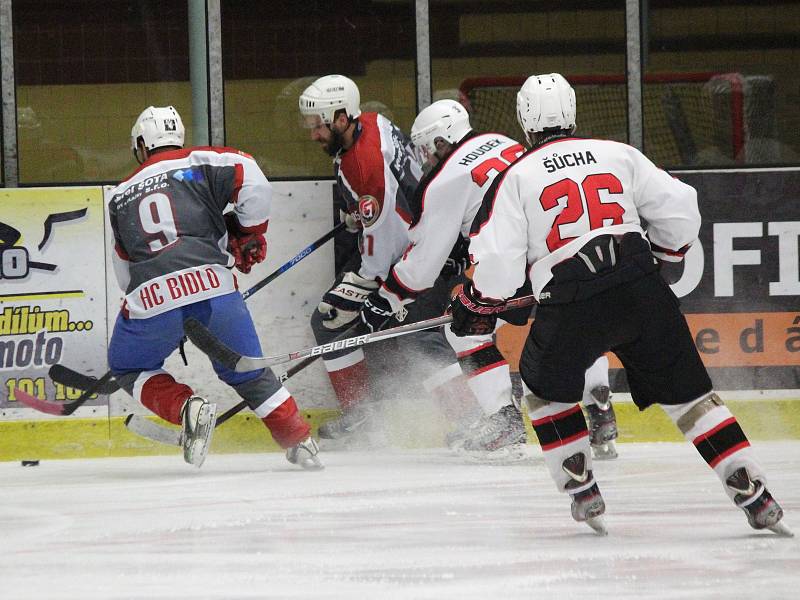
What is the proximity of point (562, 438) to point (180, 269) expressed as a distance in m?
1.64

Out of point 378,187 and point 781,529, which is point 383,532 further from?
point 378,187

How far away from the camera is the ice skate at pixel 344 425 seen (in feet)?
16.6

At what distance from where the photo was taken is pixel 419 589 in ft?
9.11

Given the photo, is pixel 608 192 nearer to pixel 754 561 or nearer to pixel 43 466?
pixel 754 561

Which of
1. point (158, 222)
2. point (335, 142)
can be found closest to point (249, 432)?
point (158, 222)

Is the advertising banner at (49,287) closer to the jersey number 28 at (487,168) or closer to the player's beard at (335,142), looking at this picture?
the player's beard at (335,142)

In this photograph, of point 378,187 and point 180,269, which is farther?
point 378,187

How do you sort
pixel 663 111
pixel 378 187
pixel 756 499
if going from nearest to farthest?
1. pixel 756 499
2. pixel 378 187
3. pixel 663 111

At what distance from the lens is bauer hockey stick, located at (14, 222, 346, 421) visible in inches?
195

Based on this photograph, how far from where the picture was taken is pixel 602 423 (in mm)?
4590

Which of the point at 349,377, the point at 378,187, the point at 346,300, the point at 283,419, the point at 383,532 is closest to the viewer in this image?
the point at 383,532

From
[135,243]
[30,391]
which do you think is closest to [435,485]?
[135,243]

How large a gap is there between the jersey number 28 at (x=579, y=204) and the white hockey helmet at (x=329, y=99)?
1711 millimetres

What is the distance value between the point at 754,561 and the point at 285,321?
2540 millimetres
